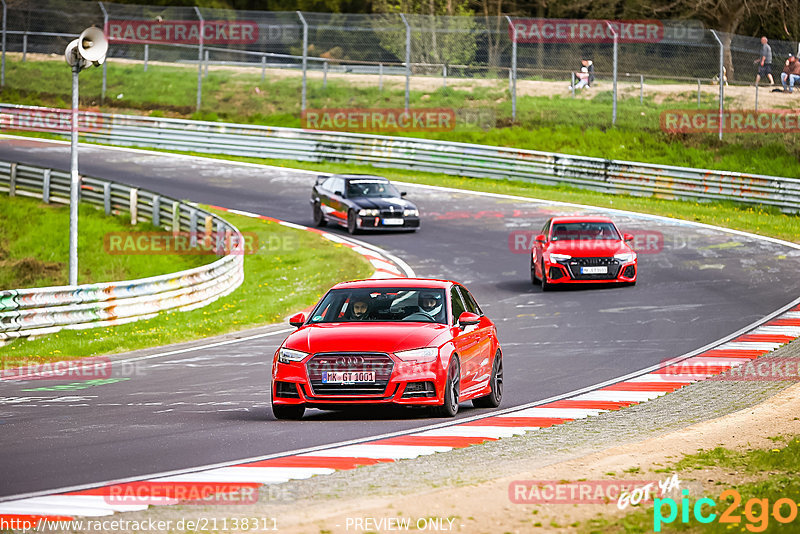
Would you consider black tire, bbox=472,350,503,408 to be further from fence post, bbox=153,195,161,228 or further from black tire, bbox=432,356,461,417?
fence post, bbox=153,195,161,228

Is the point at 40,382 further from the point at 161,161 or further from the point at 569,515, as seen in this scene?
the point at 161,161

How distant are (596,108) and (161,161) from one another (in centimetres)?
1520

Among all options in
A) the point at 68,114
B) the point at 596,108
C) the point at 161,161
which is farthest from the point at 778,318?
the point at 68,114

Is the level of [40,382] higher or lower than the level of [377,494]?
lower

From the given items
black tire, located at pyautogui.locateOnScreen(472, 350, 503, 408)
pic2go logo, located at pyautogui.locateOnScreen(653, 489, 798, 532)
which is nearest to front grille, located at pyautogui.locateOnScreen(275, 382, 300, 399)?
black tire, located at pyautogui.locateOnScreen(472, 350, 503, 408)

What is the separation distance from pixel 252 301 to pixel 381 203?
8.12 m

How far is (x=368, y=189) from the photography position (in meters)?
31.3

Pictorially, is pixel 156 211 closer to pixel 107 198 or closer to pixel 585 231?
pixel 107 198

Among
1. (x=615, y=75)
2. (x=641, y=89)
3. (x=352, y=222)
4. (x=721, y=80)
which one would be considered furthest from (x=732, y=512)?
(x=641, y=89)

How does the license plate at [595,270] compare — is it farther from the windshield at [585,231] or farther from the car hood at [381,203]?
the car hood at [381,203]

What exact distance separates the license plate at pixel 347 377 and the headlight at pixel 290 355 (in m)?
0.27

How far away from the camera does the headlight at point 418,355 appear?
1105 centimetres

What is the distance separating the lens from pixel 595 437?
33.7 ft

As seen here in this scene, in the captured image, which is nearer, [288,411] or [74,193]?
[288,411]
